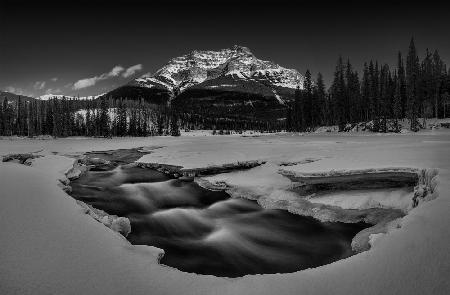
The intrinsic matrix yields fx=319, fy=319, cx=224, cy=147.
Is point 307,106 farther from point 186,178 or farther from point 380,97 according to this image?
point 186,178

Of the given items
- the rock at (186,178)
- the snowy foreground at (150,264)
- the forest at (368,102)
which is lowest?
the rock at (186,178)

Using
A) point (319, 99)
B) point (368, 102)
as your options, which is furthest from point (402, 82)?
point (319, 99)

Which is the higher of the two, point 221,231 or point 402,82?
point 402,82

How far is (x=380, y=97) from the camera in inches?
2859

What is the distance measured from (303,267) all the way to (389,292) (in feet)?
15.1

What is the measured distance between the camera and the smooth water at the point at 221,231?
1030 centimetres

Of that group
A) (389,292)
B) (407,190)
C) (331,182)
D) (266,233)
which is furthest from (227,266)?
(407,190)

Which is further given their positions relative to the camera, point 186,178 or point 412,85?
point 412,85

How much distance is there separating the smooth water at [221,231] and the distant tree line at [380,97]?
60.7m

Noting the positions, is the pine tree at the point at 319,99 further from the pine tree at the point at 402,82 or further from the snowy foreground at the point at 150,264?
the snowy foreground at the point at 150,264

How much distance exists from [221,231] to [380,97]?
2779 inches

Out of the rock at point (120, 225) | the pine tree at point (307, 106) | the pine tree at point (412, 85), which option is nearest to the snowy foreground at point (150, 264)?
the rock at point (120, 225)

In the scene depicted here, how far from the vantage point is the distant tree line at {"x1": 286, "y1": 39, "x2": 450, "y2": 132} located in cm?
7219

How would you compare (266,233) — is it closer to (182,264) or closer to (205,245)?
(205,245)
